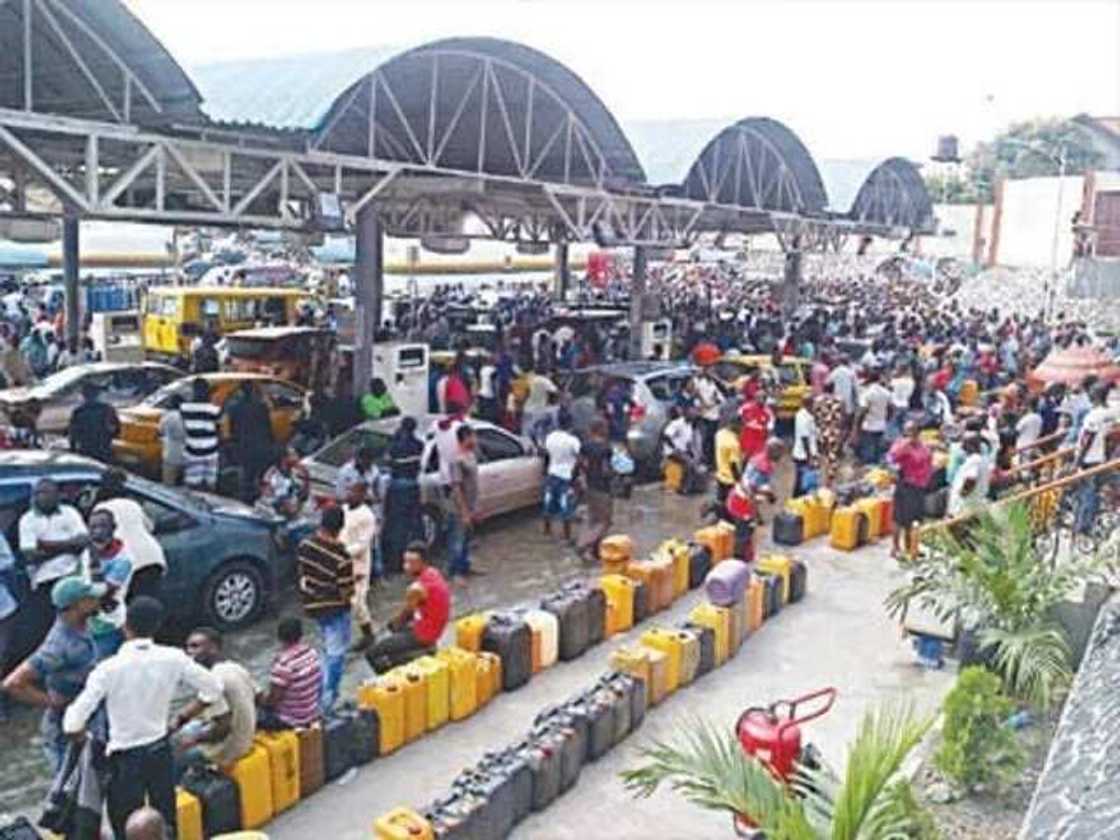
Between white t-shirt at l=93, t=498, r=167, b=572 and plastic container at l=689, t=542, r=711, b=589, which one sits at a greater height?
white t-shirt at l=93, t=498, r=167, b=572

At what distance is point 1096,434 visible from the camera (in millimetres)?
11617

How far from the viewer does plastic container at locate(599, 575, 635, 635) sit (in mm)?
9727

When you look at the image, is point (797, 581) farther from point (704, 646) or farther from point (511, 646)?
point (511, 646)

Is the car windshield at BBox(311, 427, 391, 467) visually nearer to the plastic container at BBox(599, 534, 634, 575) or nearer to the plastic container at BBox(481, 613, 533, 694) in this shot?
the plastic container at BBox(599, 534, 634, 575)

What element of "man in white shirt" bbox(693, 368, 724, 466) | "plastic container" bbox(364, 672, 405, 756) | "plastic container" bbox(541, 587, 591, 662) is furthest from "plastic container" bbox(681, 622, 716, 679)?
"man in white shirt" bbox(693, 368, 724, 466)

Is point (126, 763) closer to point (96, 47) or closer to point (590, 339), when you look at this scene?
Answer: point (96, 47)

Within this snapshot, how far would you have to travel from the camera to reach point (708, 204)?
22516mm

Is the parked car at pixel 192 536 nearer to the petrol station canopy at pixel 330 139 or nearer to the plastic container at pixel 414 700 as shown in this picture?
the plastic container at pixel 414 700

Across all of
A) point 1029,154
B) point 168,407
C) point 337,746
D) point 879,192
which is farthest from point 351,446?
point 1029,154

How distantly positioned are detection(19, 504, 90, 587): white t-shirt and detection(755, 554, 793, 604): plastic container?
5923mm

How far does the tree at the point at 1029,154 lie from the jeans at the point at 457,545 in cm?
5702

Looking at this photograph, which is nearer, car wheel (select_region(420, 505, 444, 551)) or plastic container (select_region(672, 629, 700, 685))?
plastic container (select_region(672, 629, 700, 685))

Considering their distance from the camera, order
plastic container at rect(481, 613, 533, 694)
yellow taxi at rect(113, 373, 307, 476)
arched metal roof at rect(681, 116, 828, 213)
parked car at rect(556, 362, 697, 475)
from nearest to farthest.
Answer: plastic container at rect(481, 613, 533, 694) < yellow taxi at rect(113, 373, 307, 476) < parked car at rect(556, 362, 697, 475) < arched metal roof at rect(681, 116, 828, 213)

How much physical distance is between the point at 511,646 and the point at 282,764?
224 centimetres
